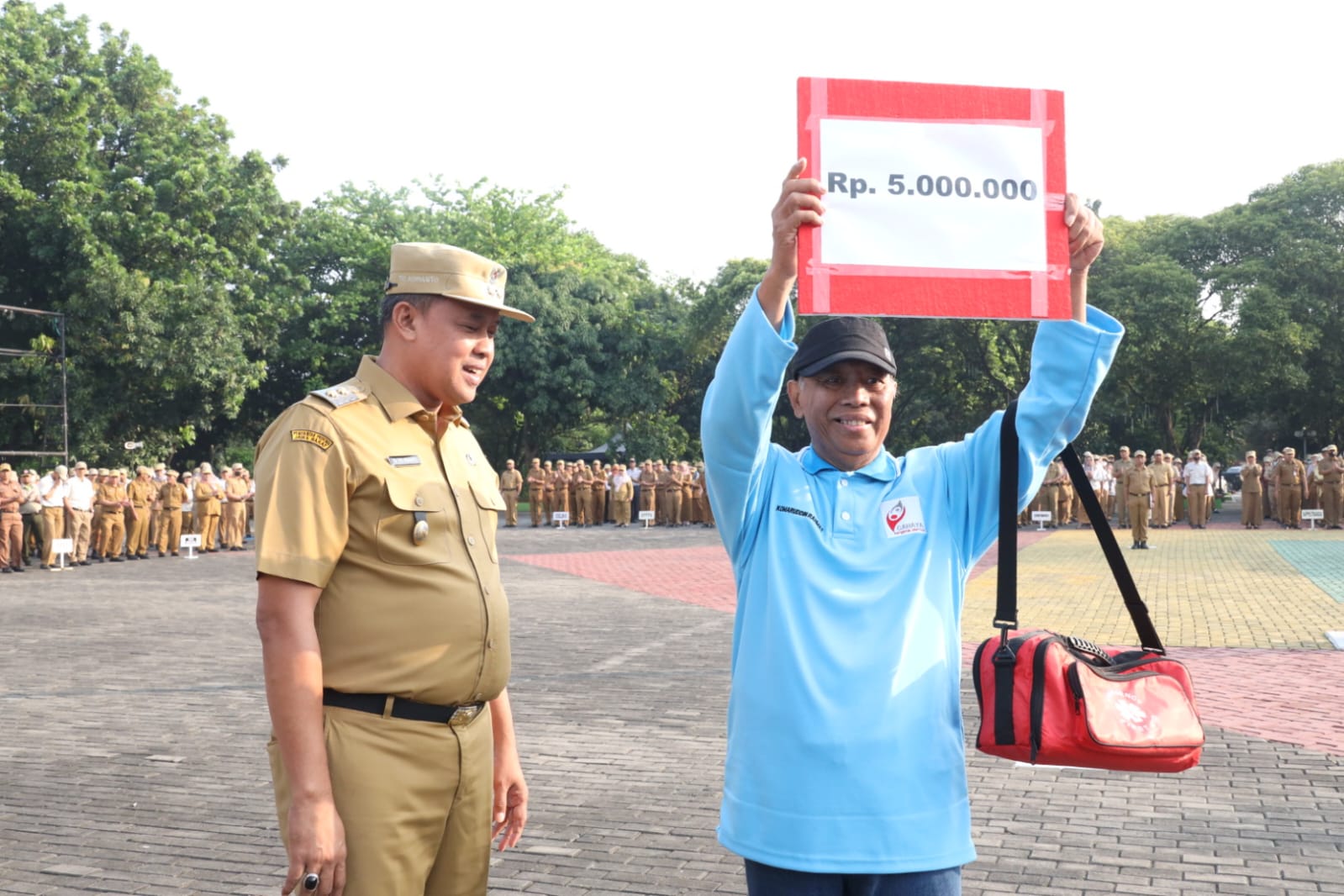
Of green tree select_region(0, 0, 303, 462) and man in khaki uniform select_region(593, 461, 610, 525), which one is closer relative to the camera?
green tree select_region(0, 0, 303, 462)

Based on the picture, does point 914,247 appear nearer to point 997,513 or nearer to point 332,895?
point 997,513

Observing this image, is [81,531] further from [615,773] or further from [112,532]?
[615,773]

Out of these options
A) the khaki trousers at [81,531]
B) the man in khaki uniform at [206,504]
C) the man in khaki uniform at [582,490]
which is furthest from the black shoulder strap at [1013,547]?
the man in khaki uniform at [582,490]

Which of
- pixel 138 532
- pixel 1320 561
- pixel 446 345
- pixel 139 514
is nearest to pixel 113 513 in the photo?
pixel 139 514

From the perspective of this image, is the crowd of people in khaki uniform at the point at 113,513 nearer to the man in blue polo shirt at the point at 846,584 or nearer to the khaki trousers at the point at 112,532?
the khaki trousers at the point at 112,532

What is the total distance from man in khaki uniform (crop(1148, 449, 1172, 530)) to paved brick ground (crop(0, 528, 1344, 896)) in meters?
15.2

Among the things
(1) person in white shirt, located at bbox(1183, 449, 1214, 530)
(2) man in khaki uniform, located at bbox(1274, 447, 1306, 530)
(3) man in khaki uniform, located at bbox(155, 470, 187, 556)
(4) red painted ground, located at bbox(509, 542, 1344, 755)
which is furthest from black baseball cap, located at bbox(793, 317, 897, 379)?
(2) man in khaki uniform, located at bbox(1274, 447, 1306, 530)

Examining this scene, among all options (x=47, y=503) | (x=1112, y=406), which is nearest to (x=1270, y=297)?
(x=1112, y=406)

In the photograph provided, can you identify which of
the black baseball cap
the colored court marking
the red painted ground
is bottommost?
the red painted ground

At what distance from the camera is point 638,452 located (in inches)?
1842

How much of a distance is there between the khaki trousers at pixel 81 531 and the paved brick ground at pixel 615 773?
932cm

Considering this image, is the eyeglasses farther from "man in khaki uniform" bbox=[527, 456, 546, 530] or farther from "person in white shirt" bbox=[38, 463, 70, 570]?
"man in khaki uniform" bbox=[527, 456, 546, 530]

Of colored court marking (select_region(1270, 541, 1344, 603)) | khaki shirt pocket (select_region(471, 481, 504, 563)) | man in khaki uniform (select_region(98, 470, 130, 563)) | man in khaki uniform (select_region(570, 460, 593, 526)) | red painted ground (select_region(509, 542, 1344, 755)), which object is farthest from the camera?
man in khaki uniform (select_region(570, 460, 593, 526))

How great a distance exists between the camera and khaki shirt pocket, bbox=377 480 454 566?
2773mm
